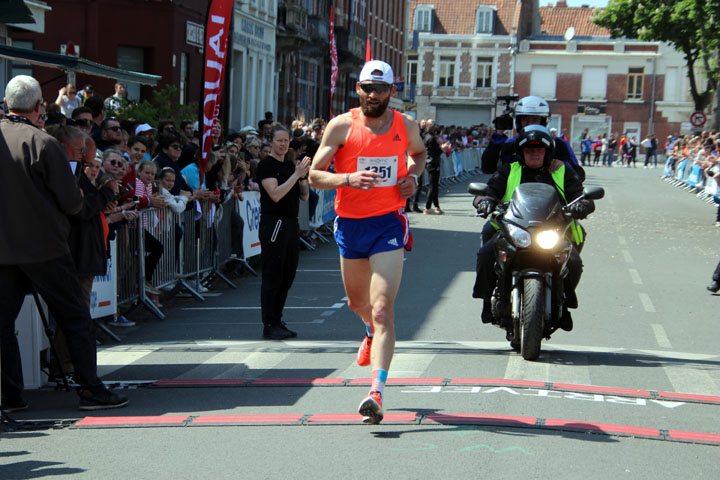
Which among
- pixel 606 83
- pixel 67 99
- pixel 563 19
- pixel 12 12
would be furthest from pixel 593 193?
pixel 563 19

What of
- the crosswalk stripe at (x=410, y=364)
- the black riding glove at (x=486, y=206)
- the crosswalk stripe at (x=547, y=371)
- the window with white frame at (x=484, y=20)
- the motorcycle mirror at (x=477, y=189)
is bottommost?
the crosswalk stripe at (x=410, y=364)

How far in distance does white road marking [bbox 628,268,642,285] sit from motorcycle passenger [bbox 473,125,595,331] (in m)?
→ 5.93

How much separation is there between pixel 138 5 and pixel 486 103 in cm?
6572

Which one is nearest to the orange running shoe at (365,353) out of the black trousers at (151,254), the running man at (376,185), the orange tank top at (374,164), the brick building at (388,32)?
the running man at (376,185)

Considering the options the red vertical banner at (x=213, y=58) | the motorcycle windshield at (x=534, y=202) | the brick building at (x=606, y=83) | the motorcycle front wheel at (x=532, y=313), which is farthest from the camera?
the brick building at (x=606, y=83)

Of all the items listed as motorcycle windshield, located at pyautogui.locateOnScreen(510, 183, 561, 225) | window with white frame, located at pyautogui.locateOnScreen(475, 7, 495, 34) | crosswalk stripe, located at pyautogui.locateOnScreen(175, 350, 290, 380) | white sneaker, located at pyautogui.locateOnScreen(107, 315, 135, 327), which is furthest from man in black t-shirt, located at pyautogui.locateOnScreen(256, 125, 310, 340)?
window with white frame, located at pyautogui.locateOnScreen(475, 7, 495, 34)

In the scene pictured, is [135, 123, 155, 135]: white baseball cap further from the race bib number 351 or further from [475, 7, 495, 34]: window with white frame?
[475, 7, 495, 34]: window with white frame

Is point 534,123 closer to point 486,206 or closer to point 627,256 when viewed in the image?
point 486,206

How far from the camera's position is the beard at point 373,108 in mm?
6848

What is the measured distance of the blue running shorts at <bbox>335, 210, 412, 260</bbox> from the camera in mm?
6879

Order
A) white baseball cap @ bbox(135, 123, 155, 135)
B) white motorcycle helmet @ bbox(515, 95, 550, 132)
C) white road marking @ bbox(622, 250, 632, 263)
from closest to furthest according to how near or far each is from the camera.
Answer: white motorcycle helmet @ bbox(515, 95, 550, 132) → white baseball cap @ bbox(135, 123, 155, 135) → white road marking @ bbox(622, 250, 632, 263)

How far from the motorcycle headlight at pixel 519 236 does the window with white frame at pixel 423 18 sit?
298 feet

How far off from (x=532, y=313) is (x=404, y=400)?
64.4 inches

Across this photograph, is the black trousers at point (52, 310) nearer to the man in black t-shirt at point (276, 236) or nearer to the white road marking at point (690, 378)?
the man in black t-shirt at point (276, 236)
